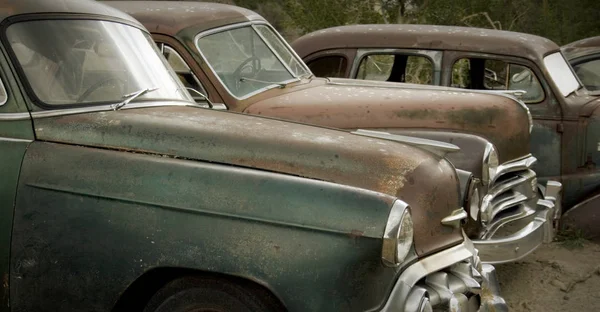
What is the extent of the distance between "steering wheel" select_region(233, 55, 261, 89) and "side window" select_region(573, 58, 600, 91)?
3.66m

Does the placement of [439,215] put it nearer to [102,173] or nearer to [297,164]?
[297,164]

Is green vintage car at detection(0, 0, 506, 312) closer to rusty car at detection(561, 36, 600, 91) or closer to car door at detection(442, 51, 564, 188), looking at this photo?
car door at detection(442, 51, 564, 188)

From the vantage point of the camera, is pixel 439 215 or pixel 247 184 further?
pixel 439 215

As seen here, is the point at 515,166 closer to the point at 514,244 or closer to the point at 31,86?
Answer: the point at 514,244

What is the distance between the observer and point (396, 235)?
3.29 meters

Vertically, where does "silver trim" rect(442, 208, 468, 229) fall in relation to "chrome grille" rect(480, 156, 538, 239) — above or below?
above

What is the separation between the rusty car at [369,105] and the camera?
5.75 metres

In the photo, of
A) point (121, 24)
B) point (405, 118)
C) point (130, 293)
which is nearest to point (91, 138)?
point (130, 293)

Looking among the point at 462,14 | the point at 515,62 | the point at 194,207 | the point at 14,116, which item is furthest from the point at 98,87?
the point at 462,14

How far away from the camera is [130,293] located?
353cm

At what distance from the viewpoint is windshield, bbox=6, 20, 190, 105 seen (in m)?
3.85

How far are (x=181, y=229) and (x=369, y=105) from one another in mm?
2933

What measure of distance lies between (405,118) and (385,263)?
2872 millimetres

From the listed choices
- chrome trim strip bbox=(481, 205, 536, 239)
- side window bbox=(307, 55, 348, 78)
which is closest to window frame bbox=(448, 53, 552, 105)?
side window bbox=(307, 55, 348, 78)
